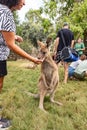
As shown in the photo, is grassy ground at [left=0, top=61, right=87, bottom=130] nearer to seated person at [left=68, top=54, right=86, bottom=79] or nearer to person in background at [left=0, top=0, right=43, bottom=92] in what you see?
person in background at [left=0, top=0, right=43, bottom=92]

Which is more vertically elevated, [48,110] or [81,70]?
[48,110]

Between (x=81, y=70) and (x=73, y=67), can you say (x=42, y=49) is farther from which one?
(x=73, y=67)

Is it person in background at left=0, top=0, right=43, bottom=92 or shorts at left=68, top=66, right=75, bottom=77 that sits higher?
person in background at left=0, top=0, right=43, bottom=92

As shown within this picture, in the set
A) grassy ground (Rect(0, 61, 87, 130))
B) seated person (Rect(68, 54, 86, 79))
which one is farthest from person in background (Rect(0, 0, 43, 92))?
seated person (Rect(68, 54, 86, 79))

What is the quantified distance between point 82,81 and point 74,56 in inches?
58.0

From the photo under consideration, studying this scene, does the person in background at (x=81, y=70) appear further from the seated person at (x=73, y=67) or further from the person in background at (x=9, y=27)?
the person in background at (x=9, y=27)

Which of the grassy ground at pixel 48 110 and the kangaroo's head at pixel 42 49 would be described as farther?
the kangaroo's head at pixel 42 49

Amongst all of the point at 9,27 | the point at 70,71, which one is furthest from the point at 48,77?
the point at 70,71

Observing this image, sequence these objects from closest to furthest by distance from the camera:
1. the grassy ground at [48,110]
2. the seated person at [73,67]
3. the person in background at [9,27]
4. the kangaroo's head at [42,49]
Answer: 1. the person in background at [9,27]
2. the grassy ground at [48,110]
3. the kangaroo's head at [42,49]
4. the seated person at [73,67]

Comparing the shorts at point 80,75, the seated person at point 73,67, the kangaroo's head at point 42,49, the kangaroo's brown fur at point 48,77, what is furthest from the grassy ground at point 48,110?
the seated person at point 73,67

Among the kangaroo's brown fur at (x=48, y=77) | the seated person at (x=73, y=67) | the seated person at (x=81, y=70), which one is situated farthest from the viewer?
the seated person at (x=73, y=67)

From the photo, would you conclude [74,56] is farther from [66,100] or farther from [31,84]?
[66,100]

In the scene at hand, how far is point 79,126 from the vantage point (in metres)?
4.74

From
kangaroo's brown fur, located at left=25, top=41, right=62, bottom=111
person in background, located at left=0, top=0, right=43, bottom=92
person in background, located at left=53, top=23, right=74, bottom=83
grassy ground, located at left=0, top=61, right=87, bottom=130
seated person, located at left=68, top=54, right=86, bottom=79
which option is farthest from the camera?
seated person, located at left=68, top=54, right=86, bottom=79
